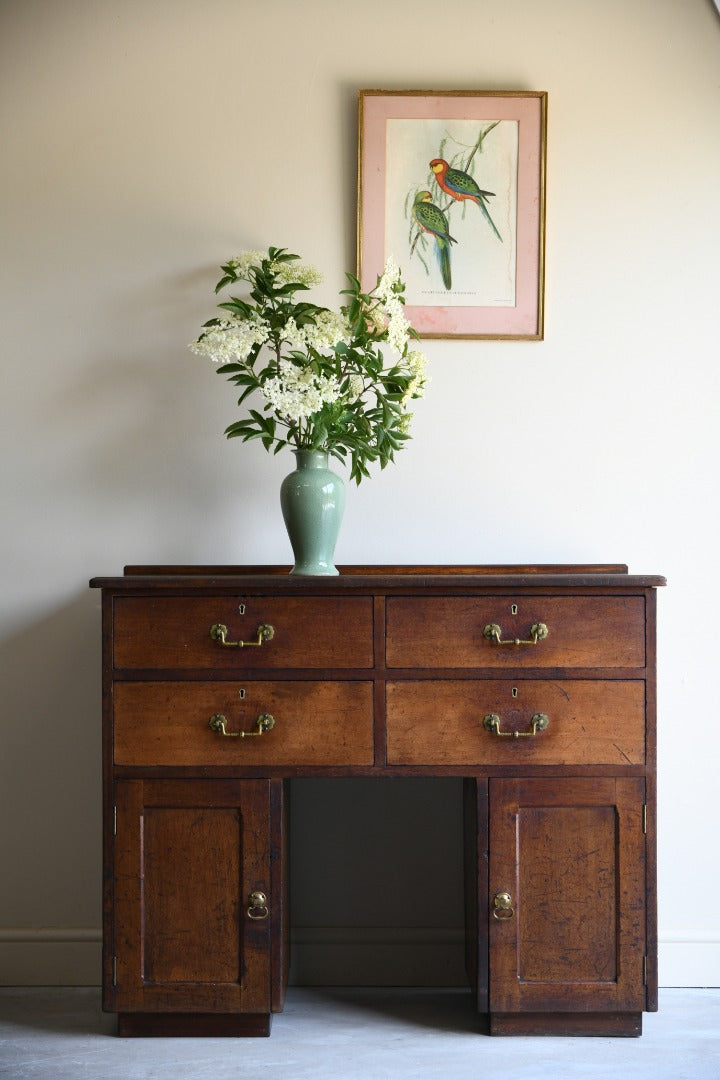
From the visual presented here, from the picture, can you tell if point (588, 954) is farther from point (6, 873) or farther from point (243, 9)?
point (243, 9)

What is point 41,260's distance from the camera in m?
2.53

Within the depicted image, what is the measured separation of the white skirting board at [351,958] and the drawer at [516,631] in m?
0.90

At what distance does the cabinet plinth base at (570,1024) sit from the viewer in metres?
2.06

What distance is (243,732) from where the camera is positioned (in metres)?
2.02

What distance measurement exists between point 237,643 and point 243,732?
7.6 inches

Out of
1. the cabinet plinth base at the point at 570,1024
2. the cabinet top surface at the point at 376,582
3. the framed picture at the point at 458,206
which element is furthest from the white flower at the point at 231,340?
the cabinet plinth base at the point at 570,1024

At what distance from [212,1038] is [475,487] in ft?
4.84

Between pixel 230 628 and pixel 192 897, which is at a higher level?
pixel 230 628

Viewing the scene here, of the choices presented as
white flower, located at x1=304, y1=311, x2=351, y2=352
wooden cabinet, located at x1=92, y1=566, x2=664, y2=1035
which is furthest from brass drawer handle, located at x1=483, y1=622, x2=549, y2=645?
white flower, located at x1=304, y1=311, x2=351, y2=352

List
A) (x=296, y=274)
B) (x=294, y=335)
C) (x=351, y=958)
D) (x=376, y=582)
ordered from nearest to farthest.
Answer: (x=376, y=582), (x=294, y=335), (x=296, y=274), (x=351, y=958)

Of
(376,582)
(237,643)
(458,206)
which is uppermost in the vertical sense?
(458,206)

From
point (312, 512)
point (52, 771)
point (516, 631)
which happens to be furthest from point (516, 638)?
point (52, 771)

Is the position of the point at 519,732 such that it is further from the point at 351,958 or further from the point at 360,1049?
the point at 351,958

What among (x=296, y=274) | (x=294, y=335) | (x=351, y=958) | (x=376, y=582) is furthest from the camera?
(x=351, y=958)
